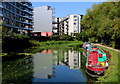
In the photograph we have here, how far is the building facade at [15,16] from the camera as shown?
152 feet

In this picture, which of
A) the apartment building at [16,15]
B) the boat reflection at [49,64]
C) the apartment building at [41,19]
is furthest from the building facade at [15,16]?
the boat reflection at [49,64]

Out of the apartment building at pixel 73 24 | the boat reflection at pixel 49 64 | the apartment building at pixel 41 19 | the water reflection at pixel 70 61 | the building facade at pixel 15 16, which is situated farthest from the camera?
the apartment building at pixel 73 24

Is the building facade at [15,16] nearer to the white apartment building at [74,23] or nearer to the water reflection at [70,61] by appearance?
the water reflection at [70,61]

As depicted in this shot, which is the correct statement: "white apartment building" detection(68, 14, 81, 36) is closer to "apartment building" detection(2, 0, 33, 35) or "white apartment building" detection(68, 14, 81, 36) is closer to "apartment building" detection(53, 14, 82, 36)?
"apartment building" detection(53, 14, 82, 36)

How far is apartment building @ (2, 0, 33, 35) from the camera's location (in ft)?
152

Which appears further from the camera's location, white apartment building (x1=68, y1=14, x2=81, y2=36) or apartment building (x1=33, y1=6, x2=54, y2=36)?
white apartment building (x1=68, y1=14, x2=81, y2=36)

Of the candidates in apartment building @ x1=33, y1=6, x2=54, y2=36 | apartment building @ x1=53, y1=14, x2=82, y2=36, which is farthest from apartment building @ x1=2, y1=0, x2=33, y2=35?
apartment building @ x1=53, y1=14, x2=82, y2=36

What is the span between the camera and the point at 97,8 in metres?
44.9

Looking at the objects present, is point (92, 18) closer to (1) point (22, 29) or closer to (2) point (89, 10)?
(2) point (89, 10)

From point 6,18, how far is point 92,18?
95.8 feet

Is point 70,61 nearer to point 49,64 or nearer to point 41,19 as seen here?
point 49,64

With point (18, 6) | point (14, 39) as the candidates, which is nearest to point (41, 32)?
point (18, 6)

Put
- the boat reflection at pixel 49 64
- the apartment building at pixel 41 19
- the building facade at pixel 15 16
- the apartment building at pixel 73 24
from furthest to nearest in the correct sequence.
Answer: the apartment building at pixel 73 24
the apartment building at pixel 41 19
the building facade at pixel 15 16
the boat reflection at pixel 49 64

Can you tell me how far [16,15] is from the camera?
55.5 meters
